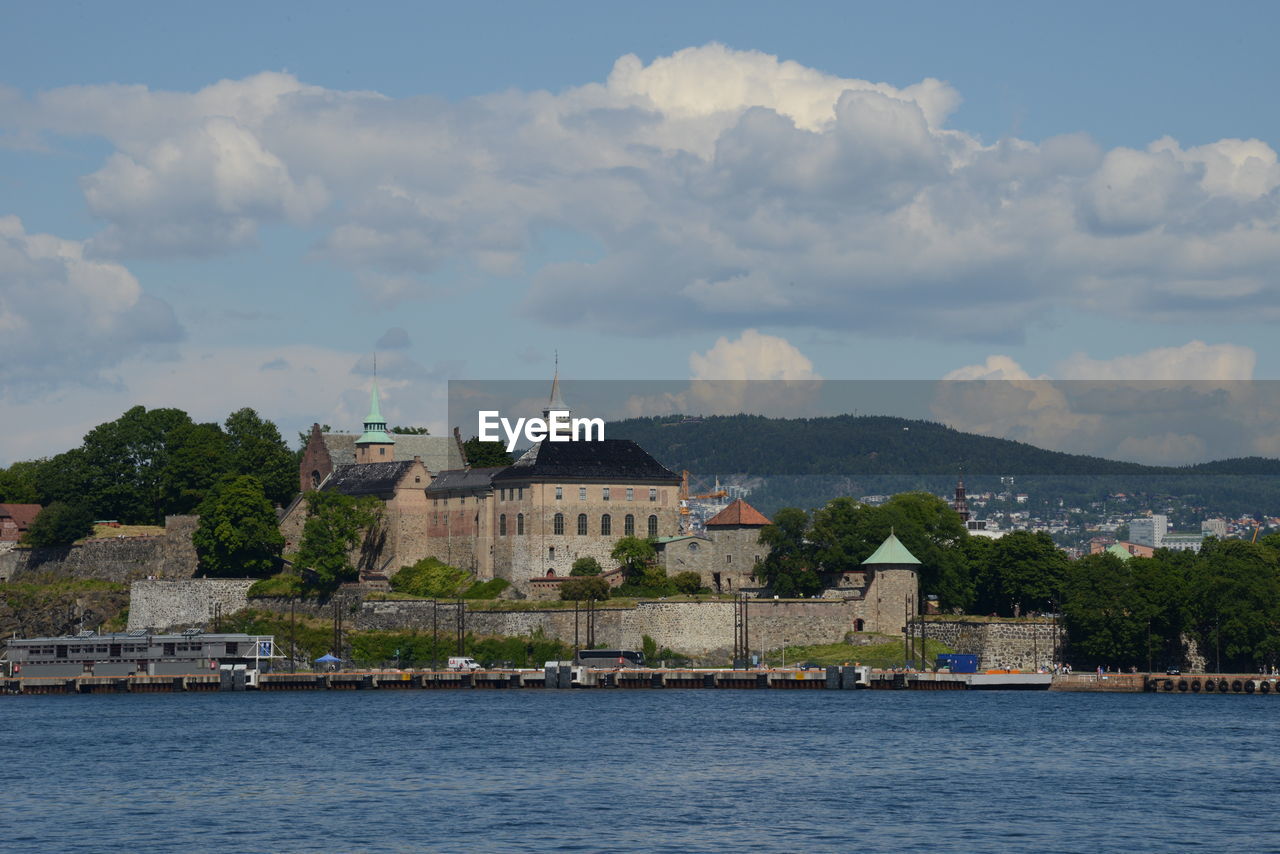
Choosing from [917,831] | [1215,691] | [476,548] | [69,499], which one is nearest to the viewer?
[917,831]

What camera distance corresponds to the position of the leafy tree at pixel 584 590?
119375 mm

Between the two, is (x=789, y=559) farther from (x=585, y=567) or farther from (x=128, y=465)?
(x=128, y=465)

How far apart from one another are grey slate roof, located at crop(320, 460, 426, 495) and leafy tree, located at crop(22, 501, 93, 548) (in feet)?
52.9

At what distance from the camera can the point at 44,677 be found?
11950 cm

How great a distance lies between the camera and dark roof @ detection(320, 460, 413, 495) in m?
136

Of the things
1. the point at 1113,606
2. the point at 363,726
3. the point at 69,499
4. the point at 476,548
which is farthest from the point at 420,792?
the point at 69,499

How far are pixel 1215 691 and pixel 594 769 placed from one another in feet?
158

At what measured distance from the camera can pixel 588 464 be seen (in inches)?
5059

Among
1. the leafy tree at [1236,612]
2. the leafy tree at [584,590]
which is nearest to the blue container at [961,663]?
the leafy tree at [1236,612]

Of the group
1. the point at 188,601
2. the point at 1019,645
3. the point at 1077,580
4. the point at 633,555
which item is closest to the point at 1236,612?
the point at 1077,580

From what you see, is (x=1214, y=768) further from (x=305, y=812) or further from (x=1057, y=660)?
(x=1057, y=660)

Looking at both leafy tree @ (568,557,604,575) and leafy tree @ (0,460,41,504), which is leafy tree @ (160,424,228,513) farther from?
leafy tree @ (568,557,604,575)

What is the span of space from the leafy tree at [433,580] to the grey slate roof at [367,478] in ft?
22.8

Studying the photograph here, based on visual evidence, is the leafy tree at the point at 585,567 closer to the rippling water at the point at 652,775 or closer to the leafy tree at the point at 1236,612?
the rippling water at the point at 652,775
